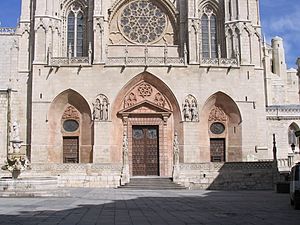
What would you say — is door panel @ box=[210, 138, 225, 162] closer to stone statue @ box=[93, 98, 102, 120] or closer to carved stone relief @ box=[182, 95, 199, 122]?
carved stone relief @ box=[182, 95, 199, 122]

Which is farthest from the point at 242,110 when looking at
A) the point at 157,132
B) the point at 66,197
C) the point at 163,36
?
the point at 66,197

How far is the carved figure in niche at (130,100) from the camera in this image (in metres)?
30.2

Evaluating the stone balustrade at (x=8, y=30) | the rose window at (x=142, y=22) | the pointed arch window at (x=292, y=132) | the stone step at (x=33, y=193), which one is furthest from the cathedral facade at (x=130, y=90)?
the stone step at (x=33, y=193)

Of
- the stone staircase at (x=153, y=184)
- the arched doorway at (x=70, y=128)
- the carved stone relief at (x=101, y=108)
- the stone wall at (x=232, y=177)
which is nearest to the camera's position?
the stone staircase at (x=153, y=184)

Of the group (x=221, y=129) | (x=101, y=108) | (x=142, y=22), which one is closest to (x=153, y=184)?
(x=101, y=108)

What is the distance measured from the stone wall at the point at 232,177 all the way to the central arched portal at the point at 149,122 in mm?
4557

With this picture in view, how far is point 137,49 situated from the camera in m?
31.2

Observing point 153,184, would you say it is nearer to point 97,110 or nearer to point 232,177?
point 232,177

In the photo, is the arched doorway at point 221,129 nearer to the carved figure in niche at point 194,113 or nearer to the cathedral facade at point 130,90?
the cathedral facade at point 130,90

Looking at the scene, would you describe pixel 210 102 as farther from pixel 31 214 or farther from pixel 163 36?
pixel 31 214

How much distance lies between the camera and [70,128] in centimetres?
3002

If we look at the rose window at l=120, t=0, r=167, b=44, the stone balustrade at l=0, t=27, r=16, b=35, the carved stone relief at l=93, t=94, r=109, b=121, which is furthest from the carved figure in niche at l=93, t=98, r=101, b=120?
the stone balustrade at l=0, t=27, r=16, b=35

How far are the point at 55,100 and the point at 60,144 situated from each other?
3.01 metres

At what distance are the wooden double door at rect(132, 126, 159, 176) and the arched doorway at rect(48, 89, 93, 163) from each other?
9.99ft
